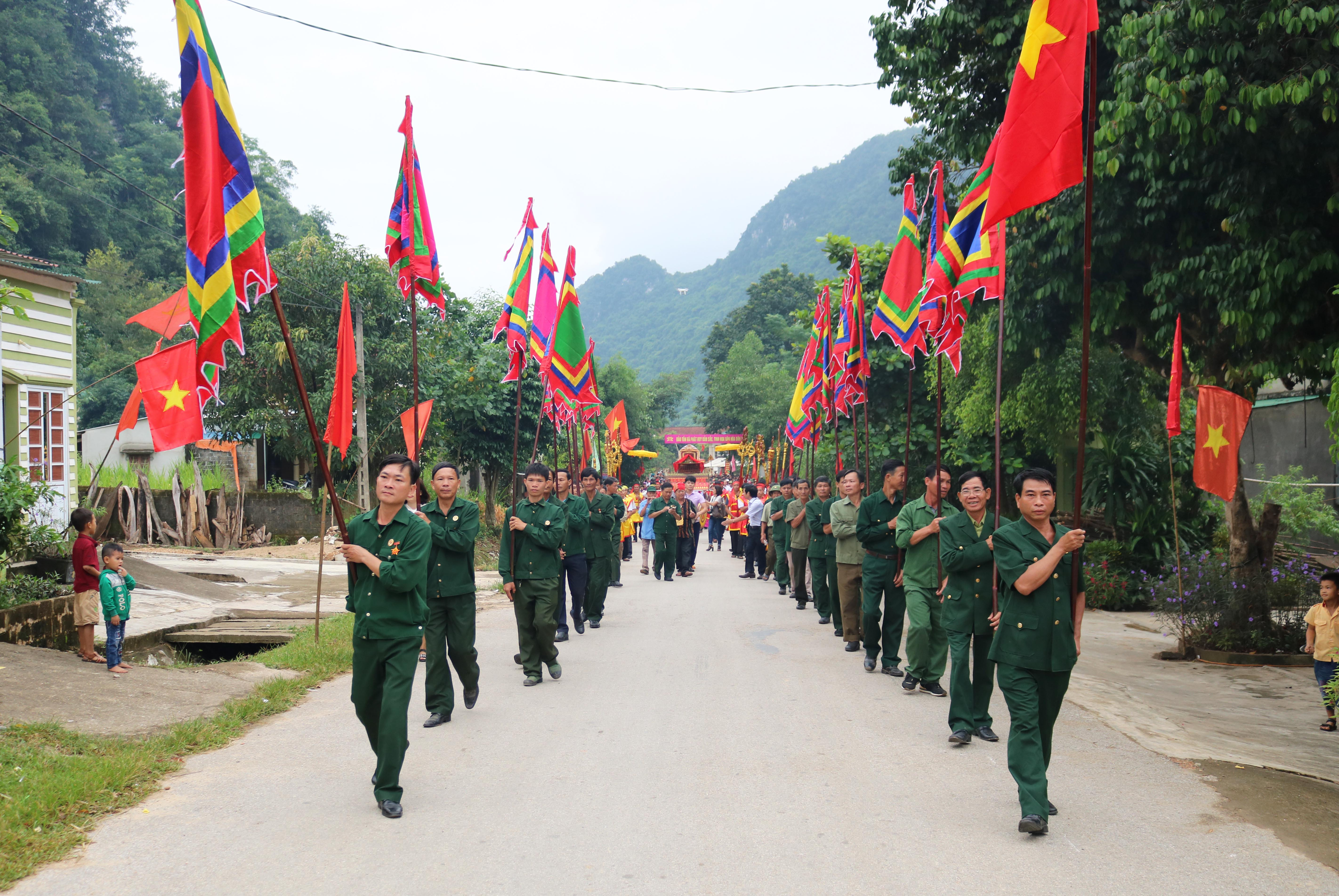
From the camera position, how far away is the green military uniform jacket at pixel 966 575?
21.8ft

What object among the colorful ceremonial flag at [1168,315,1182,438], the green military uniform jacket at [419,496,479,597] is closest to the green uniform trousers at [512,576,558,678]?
the green military uniform jacket at [419,496,479,597]

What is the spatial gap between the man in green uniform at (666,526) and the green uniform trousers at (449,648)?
11.5 metres

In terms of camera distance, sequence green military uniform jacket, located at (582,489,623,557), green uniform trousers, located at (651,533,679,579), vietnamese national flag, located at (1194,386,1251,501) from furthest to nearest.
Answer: green uniform trousers, located at (651,533,679,579) < green military uniform jacket, located at (582,489,623,557) < vietnamese national flag, located at (1194,386,1251,501)

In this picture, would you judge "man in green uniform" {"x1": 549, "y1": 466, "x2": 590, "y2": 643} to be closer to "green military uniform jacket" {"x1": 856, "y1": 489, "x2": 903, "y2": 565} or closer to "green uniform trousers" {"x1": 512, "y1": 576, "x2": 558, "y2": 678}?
"green uniform trousers" {"x1": 512, "y1": 576, "x2": 558, "y2": 678}

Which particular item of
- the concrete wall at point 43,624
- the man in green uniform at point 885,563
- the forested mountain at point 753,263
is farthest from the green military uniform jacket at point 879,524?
the forested mountain at point 753,263

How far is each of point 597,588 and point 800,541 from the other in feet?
13.0

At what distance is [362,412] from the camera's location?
22406 millimetres

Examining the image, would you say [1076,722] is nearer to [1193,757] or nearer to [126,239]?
[1193,757]

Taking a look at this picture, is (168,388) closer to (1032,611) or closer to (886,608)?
(886,608)

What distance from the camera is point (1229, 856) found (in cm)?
456

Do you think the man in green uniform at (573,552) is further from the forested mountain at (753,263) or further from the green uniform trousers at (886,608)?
the forested mountain at (753,263)

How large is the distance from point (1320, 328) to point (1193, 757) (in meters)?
4.14

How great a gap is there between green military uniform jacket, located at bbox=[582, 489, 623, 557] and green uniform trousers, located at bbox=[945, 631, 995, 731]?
6195mm

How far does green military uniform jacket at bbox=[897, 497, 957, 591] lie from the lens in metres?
8.26
